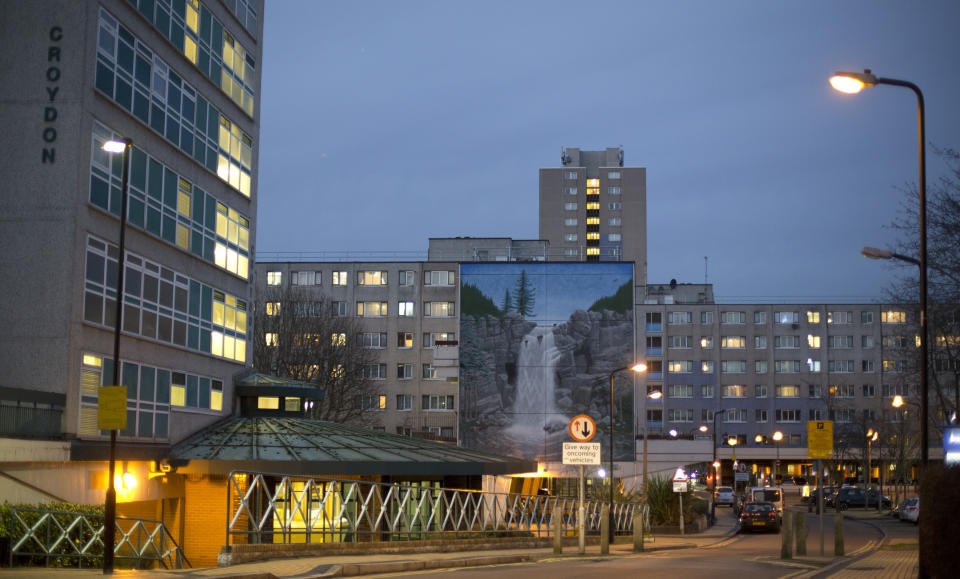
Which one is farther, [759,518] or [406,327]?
[406,327]

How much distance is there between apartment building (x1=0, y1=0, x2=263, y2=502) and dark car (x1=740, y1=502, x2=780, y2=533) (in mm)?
24988

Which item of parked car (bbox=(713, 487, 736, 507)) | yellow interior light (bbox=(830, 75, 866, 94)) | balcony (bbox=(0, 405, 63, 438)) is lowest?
parked car (bbox=(713, 487, 736, 507))

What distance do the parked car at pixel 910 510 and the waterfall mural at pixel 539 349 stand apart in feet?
80.4

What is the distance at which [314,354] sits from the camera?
66938mm

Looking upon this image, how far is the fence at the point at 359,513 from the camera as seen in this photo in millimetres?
22703

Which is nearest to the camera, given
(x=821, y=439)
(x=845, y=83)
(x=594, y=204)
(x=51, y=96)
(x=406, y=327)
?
(x=845, y=83)

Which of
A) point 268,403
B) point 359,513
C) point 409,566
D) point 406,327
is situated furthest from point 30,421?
point 406,327

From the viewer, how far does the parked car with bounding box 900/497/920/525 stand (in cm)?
5262

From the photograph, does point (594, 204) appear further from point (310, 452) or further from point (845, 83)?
point (845, 83)

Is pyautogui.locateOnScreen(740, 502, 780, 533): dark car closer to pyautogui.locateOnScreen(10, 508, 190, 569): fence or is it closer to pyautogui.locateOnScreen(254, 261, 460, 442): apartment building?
pyautogui.locateOnScreen(10, 508, 190, 569): fence

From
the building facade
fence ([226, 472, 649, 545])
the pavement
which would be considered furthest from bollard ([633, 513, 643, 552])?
the building facade

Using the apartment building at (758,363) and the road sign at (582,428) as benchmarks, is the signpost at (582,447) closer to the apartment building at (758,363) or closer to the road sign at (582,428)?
the road sign at (582,428)

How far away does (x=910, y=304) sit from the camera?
42719 mm

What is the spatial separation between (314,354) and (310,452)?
3344cm
